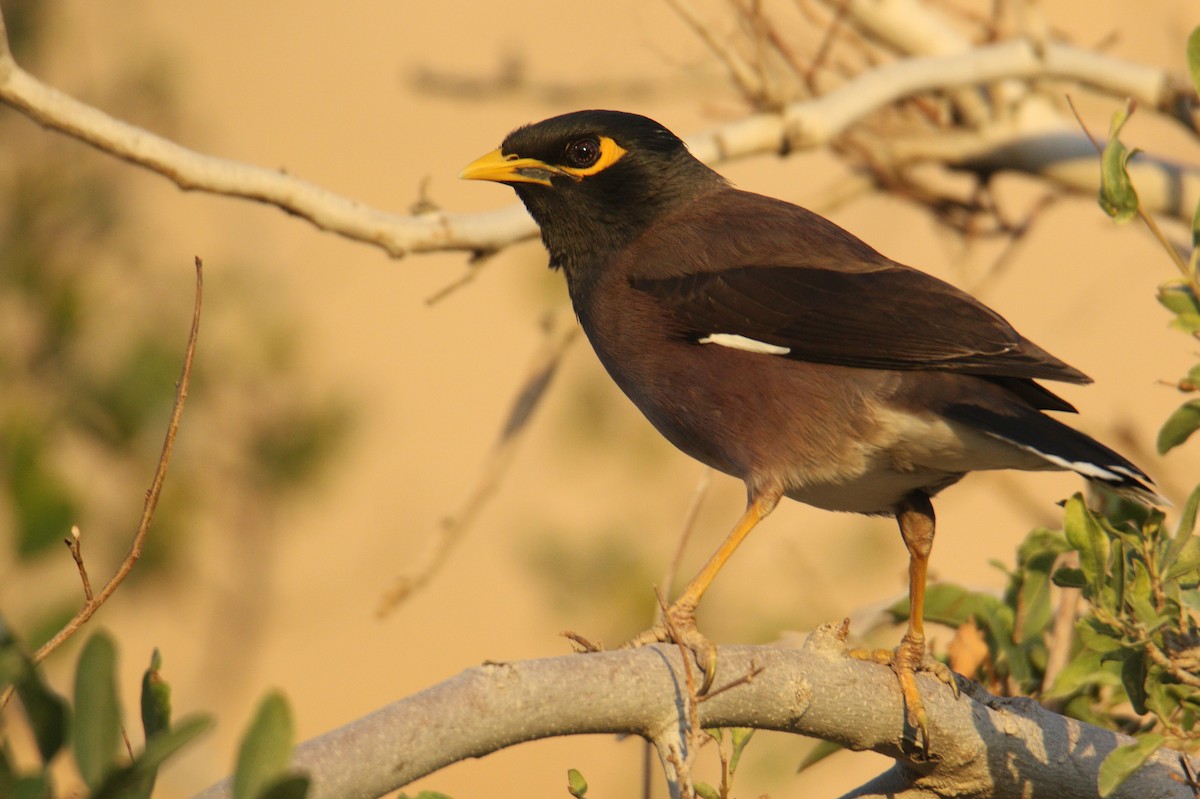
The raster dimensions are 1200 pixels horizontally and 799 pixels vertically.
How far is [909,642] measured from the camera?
2.90 m

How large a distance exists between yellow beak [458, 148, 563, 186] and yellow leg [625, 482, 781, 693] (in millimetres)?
1182

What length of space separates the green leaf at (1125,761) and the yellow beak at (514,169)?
234 centimetres

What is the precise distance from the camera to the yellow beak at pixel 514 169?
3.91 m

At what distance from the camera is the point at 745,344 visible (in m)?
3.44

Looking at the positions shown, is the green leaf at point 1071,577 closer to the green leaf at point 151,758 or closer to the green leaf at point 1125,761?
the green leaf at point 1125,761

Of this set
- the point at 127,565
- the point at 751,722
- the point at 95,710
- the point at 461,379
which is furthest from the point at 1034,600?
the point at 461,379

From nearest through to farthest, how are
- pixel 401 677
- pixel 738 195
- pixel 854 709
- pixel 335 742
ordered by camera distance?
pixel 335 742 → pixel 854 709 → pixel 738 195 → pixel 401 677

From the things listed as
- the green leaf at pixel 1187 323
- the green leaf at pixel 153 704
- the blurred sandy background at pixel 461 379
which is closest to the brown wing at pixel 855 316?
the green leaf at pixel 1187 323

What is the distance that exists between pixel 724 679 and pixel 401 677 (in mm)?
6387

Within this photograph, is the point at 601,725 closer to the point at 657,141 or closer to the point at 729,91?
the point at 657,141

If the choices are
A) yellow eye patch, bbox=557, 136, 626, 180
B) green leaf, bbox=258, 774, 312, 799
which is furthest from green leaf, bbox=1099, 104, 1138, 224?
green leaf, bbox=258, 774, 312, 799

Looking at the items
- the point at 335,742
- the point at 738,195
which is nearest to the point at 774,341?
the point at 738,195

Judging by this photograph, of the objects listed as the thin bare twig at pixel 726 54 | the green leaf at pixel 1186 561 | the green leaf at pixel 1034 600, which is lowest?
the green leaf at pixel 1186 561

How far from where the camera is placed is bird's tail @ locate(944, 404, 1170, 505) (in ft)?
8.61
